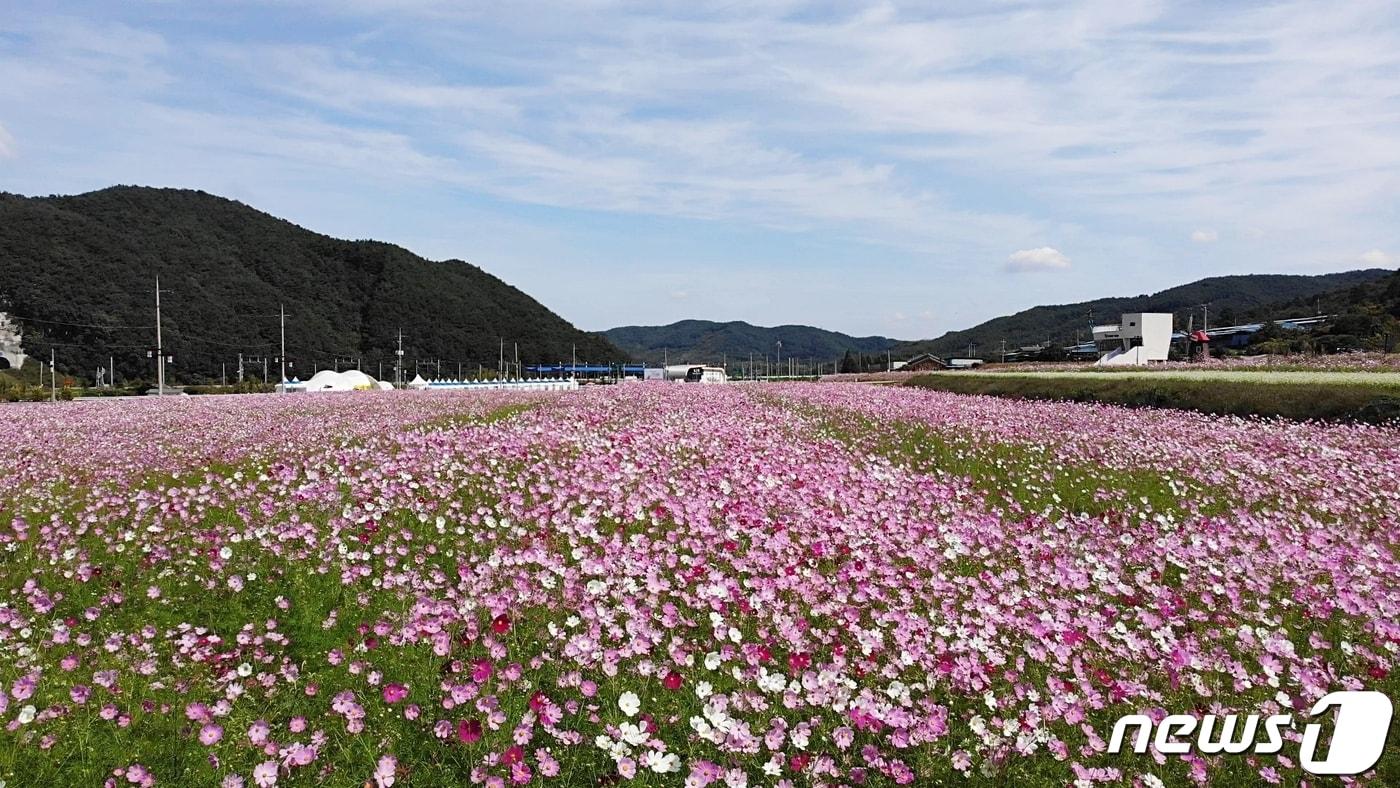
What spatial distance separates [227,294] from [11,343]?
32541 mm

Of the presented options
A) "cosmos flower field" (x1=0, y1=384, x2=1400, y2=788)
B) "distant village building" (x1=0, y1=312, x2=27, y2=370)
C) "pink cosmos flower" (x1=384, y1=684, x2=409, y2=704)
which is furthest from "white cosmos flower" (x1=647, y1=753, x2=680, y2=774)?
"distant village building" (x1=0, y1=312, x2=27, y2=370)

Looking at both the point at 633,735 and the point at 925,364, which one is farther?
the point at 925,364

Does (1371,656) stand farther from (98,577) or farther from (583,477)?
(98,577)

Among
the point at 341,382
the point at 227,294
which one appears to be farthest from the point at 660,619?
the point at 227,294

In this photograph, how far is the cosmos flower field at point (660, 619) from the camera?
4113 millimetres

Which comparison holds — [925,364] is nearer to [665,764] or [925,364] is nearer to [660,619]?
[660,619]

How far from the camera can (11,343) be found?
11544 centimetres

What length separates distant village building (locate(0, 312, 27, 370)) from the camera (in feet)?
357

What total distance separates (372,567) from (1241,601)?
283 inches

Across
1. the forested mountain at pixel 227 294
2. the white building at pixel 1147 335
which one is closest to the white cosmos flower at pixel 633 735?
the white building at pixel 1147 335

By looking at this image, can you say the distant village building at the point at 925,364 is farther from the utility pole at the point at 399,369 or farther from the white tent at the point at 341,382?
the white tent at the point at 341,382

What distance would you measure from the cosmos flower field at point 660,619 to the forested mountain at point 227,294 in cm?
12256

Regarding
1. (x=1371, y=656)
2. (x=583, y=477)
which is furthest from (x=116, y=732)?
(x=1371, y=656)

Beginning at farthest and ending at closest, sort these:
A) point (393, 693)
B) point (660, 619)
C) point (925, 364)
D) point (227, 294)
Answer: point (227, 294), point (925, 364), point (660, 619), point (393, 693)
